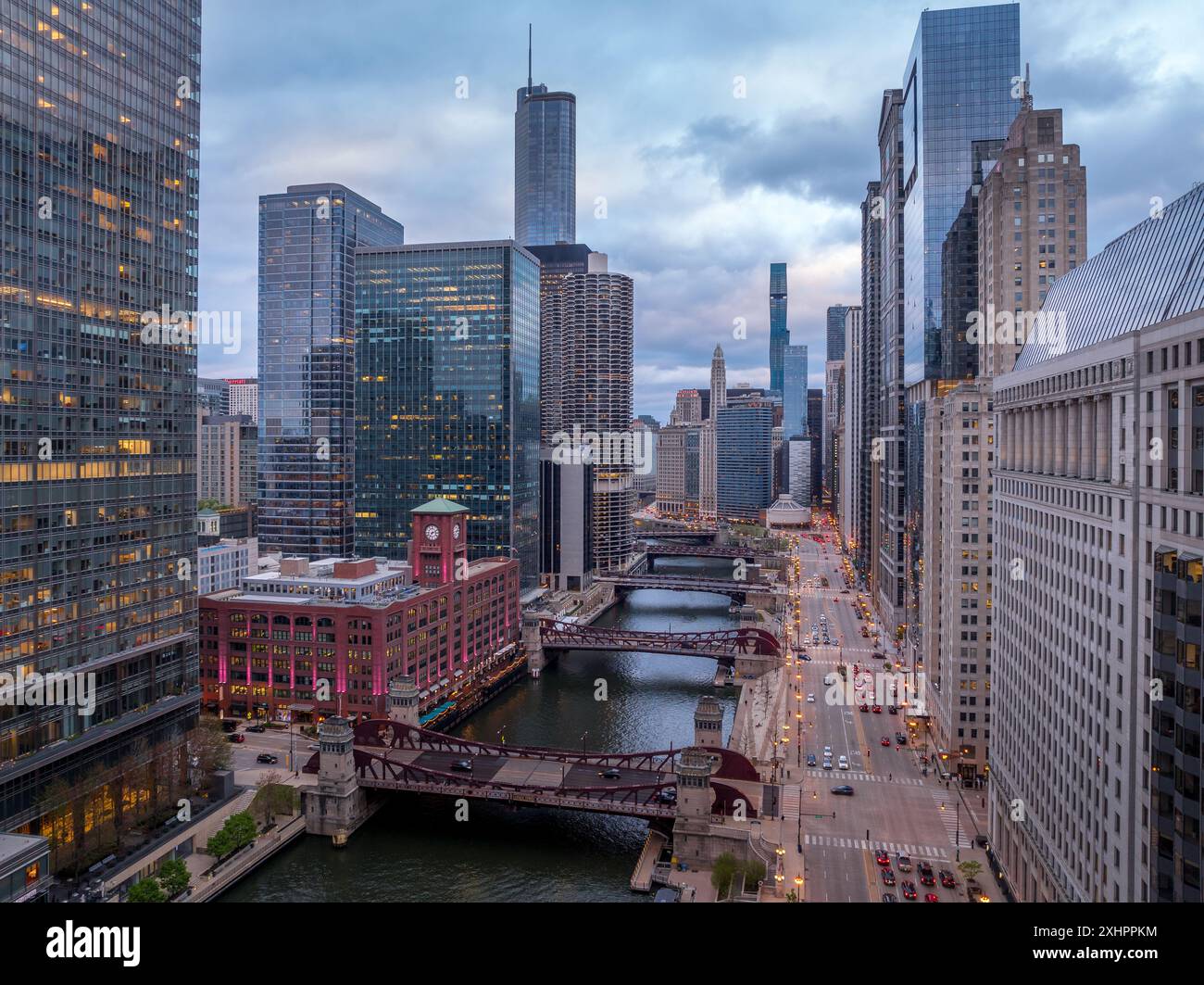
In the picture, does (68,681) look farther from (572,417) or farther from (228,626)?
(572,417)

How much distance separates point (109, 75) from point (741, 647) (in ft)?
266

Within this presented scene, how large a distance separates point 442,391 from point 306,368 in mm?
26485

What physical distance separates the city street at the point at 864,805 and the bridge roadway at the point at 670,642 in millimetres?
7909

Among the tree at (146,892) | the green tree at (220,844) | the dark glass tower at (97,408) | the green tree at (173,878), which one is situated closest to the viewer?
the tree at (146,892)

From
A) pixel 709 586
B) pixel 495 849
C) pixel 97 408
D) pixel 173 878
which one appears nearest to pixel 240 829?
pixel 173 878

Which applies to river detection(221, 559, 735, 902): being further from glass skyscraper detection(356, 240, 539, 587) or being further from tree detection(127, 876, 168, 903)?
glass skyscraper detection(356, 240, 539, 587)

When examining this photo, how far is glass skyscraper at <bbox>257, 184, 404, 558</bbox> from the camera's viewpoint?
134 meters

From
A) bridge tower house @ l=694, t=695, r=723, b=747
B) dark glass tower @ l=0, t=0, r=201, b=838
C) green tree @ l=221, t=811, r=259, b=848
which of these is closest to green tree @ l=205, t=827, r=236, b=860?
green tree @ l=221, t=811, r=259, b=848

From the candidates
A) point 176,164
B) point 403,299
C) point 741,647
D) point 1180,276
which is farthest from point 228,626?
point 1180,276

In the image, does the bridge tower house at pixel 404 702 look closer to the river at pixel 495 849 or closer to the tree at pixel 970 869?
the river at pixel 495 849

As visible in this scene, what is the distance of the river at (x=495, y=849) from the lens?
4853cm

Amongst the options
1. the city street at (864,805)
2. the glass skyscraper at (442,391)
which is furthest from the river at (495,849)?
the glass skyscraper at (442,391)

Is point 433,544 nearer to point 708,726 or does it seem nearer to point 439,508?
point 439,508

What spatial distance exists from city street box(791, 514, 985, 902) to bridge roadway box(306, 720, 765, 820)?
515cm
